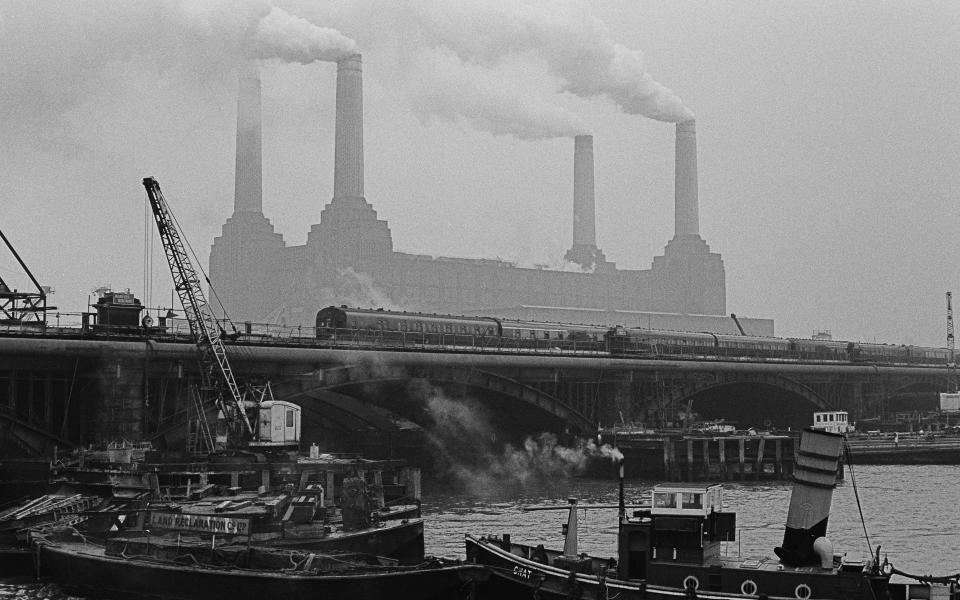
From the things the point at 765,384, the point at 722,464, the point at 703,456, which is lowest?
the point at 722,464

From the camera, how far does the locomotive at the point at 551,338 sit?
4412 inches

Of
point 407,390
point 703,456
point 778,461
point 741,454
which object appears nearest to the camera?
point 407,390

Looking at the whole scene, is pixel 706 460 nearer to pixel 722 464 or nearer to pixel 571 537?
pixel 722 464

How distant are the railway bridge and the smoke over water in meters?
0.23

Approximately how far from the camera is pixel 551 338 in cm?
13375

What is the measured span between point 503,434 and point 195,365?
38.0 m

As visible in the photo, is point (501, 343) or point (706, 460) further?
point (501, 343)

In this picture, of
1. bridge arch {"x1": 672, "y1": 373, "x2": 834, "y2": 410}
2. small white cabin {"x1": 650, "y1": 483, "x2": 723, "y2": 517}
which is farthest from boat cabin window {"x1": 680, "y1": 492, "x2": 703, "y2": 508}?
bridge arch {"x1": 672, "y1": 373, "x2": 834, "y2": 410}

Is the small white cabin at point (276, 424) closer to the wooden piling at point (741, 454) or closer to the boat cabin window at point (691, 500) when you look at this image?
the boat cabin window at point (691, 500)

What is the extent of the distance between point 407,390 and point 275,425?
1035 inches

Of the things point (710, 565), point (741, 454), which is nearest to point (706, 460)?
point (741, 454)

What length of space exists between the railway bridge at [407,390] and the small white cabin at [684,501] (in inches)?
1681

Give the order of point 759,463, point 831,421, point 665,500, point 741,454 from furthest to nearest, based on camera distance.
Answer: point 831,421
point 759,463
point 741,454
point 665,500

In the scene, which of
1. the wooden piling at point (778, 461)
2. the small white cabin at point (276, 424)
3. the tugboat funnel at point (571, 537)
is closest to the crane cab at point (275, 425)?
the small white cabin at point (276, 424)
